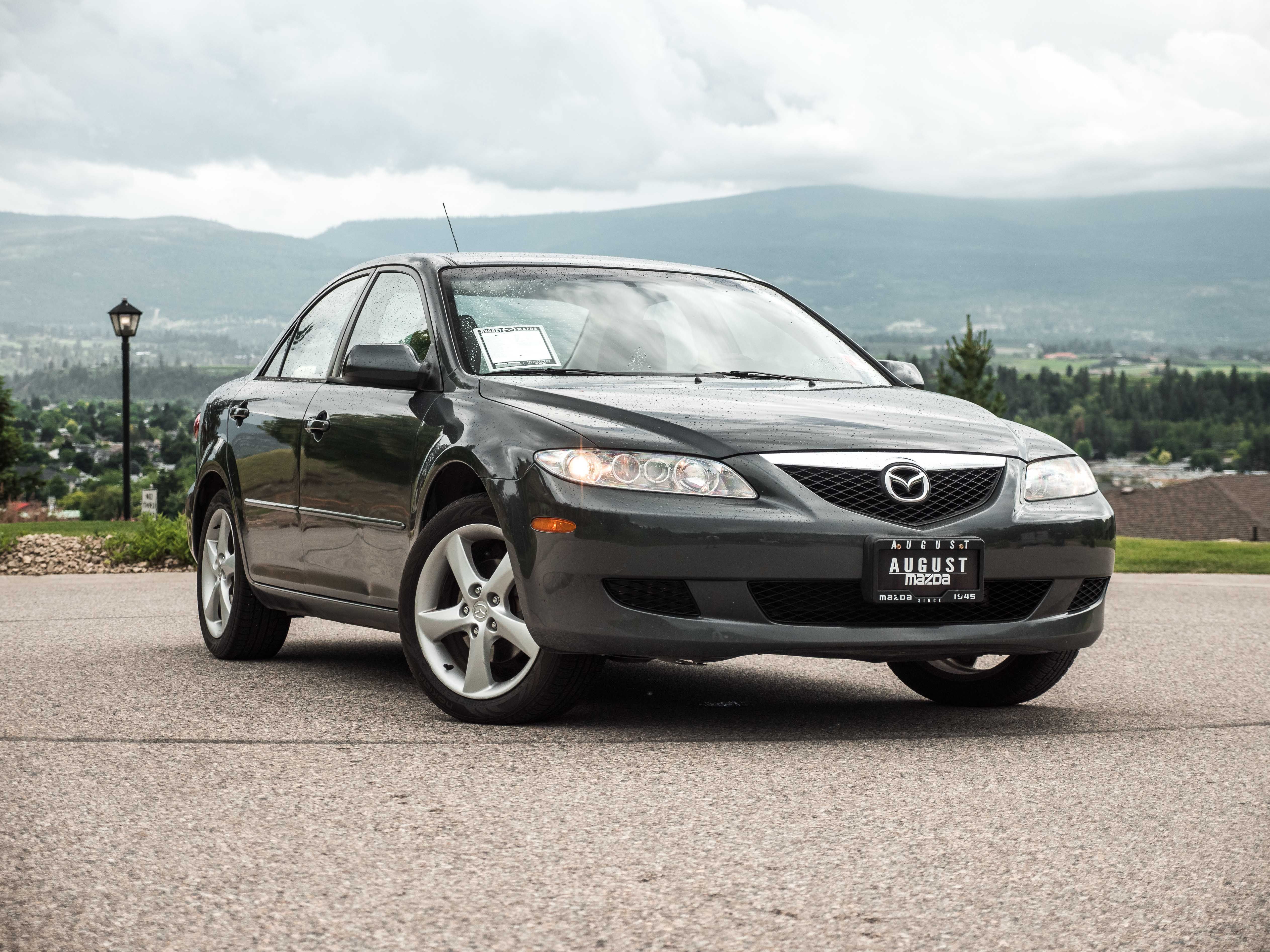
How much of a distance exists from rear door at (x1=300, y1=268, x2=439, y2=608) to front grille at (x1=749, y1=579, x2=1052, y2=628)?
1.42 metres

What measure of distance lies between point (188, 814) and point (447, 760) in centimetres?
93

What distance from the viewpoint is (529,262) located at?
701 centimetres

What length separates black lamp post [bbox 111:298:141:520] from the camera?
29.2 meters

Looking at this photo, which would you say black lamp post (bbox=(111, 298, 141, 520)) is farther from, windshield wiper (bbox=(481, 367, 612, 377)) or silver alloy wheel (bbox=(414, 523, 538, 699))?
silver alloy wheel (bbox=(414, 523, 538, 699))

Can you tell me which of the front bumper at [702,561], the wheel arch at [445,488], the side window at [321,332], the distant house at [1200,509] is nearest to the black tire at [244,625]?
the side window at [321,332]

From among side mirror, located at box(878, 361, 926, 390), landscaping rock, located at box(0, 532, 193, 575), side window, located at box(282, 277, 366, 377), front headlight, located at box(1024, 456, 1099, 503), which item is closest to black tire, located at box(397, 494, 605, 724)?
front headlight, located at box(1024, 456, 1099, 503)

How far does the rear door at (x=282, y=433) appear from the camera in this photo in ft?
23.6

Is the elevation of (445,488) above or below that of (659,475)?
below

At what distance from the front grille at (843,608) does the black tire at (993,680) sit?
610 millimetres

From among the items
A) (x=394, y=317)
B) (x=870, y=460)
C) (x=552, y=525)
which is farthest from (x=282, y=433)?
(x=870, y=460)

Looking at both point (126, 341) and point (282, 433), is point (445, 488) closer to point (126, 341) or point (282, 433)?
point (282, 433)

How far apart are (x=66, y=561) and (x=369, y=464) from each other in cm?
1080

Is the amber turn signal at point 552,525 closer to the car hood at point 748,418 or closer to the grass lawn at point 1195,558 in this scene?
the car hood at point 748,418

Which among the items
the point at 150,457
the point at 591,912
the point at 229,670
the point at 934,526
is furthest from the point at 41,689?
the point at 150,457
